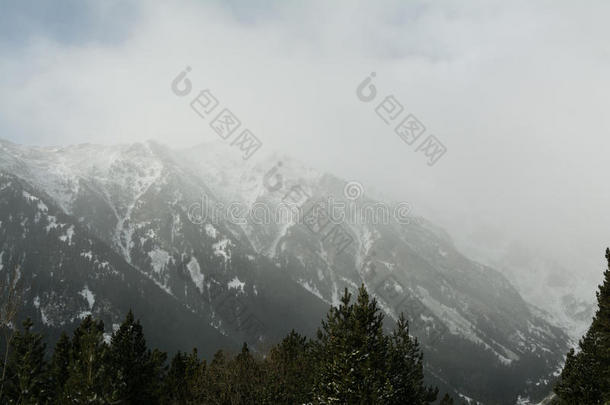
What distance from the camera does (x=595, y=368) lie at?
113ft

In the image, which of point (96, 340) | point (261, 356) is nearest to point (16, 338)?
point (96, 340)

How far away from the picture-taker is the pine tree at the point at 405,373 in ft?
104

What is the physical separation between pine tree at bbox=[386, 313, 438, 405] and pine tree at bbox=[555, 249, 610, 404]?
11.6 meters

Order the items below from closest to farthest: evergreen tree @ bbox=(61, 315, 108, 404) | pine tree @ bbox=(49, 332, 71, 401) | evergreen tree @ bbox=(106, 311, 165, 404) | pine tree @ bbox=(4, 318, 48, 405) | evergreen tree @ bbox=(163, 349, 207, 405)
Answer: evergreen tree @ bbox=(61, 315, 108, 404), pine tree @ bbox=(4, 318, 48, 405), pine tree @ bbox=(49, 332, 71, 401), evergreen tree @ bbox=(163, 349, 207, 405), evergreen tree @ bbox=(106, 311, 165, 404)

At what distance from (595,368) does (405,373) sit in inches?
627

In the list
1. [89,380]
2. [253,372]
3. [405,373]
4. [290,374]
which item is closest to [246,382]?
[253,372]

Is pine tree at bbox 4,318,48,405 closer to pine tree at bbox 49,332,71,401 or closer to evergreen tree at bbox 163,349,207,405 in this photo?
pine tree at bbox 49,332,71,401

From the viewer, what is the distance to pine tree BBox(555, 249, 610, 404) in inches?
1246

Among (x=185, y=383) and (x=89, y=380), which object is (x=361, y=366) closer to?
(x=89, y=380)

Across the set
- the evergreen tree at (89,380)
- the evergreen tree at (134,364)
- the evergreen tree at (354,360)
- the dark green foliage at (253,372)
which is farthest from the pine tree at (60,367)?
the evergreen tree at (354,360)

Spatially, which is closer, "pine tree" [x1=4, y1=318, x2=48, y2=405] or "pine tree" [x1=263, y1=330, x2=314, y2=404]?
"pine tree" [x1=4, y1=318, x2=48, y2=405]

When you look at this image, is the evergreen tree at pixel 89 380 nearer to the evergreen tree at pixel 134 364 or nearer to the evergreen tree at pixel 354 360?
the evergreen tree at pixel 354 360

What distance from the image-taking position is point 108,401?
1086 inches

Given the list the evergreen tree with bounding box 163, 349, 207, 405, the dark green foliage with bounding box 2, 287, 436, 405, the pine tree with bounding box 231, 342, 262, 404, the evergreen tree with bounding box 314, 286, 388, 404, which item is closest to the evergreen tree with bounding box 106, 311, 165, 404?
the dark green foliage with bounding box 2, 287, 436, 405
